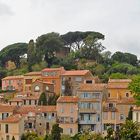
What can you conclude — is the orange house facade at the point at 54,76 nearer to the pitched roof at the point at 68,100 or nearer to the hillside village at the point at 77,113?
the hillside village at the point at 77,113

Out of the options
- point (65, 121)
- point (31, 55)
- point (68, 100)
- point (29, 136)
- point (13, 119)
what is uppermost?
point (31, 55)

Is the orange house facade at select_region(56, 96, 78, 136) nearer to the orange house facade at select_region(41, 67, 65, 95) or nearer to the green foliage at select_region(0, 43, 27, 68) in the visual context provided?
the orange house facade at select_region(41, 67, 65, 95)

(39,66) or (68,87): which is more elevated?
(39,66)

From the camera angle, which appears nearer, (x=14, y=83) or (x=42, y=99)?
(x=42, y=99)

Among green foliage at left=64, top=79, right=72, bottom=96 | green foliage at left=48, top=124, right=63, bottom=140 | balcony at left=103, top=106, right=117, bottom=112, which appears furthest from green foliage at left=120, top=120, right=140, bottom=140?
green foliage at left=64, top=79, right=72, bottom=96

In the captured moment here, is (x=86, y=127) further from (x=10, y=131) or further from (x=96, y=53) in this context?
(x=96, y=53)

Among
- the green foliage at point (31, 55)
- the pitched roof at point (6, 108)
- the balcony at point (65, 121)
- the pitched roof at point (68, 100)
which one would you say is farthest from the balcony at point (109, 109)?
the green foliage at point (31, 55)

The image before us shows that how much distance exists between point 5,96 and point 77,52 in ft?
58.2

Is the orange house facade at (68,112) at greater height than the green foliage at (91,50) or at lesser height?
lesser

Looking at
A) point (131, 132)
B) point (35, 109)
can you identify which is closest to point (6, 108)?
point (35, 109)

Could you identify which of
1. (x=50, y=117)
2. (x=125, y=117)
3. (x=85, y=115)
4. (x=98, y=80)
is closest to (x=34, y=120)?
(x=50, y=117)

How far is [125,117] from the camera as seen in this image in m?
60.7

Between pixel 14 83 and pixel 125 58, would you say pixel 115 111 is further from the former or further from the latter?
pixel 125 58

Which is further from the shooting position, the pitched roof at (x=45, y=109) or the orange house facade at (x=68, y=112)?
the pitched roof at (x=45, y=109)
